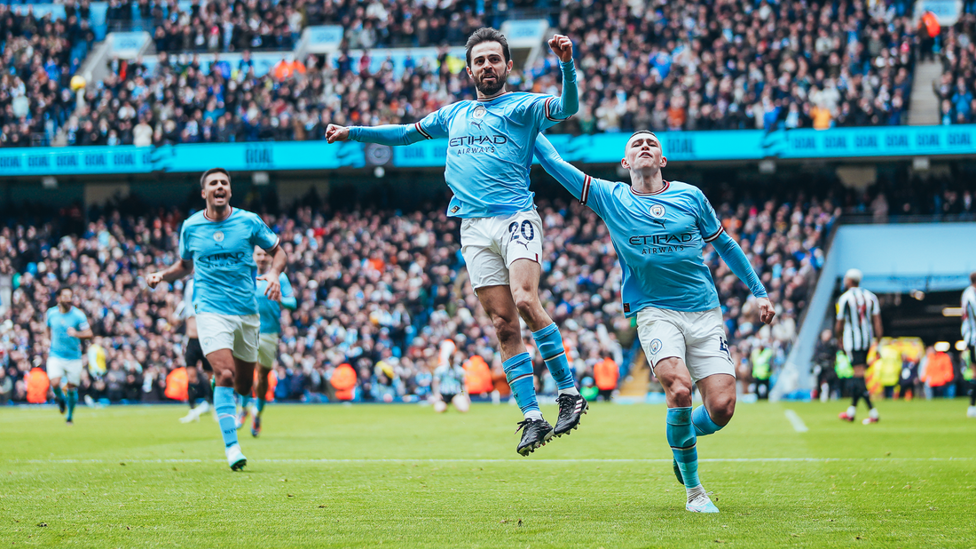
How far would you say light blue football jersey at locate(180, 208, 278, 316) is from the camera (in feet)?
29.7

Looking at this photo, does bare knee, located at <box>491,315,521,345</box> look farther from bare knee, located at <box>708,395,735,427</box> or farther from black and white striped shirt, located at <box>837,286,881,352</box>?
black and white striped shirt, located at <box>837,286,881,352</box>

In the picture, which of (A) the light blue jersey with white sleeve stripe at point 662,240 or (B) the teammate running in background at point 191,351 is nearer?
(A) the light blue jersey with white sleeve stripe at point 662,240

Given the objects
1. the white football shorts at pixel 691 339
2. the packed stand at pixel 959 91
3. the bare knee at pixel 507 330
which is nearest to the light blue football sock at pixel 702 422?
the white football shorts at pixel 691 339

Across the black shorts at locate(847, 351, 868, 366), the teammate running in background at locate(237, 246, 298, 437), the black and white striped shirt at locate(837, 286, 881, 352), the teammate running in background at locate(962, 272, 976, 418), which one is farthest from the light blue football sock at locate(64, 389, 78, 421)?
the teammate running in background at locate(962, 272, 976, 418)

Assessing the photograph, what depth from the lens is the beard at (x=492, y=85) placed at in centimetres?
663

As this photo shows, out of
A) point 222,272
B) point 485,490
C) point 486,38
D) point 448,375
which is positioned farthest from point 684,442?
point 448,375

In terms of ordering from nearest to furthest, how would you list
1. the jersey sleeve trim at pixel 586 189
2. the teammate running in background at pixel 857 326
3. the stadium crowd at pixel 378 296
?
the jersey sleeve trim at pixel 586 189 → the teammate running in background at pixel 857 326 → the stadium crowd at pixel 378 296

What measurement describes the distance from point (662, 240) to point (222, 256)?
4473 millimetres

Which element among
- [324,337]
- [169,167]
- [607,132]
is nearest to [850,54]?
[607,132]

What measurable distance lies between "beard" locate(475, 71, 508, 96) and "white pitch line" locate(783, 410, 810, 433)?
794 cm

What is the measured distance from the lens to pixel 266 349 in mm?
12836

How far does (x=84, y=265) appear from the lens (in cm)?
2980

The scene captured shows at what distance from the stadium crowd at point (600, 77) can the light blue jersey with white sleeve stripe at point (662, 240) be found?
23477 millimetres

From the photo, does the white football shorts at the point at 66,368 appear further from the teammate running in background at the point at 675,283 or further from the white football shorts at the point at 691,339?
the white football shorts at the point at 691,339
